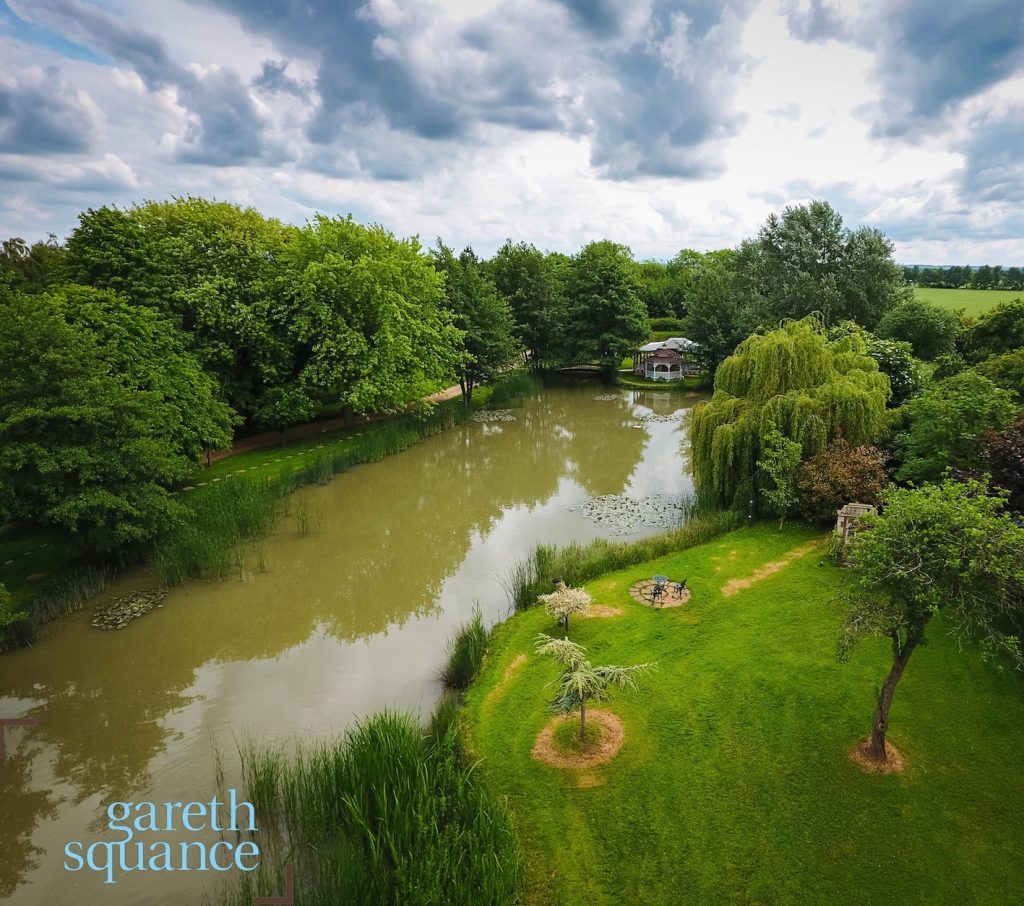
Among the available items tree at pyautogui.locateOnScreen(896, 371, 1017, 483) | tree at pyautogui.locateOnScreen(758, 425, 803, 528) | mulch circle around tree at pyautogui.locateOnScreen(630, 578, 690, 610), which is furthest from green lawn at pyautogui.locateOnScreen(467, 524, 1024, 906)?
tree at pyautogui.locateOnScreen(896, 371, 1017, 483)

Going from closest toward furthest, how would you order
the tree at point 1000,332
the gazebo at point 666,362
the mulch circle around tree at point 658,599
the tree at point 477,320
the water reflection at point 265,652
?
the water reflection at point 265,652 < the mulch circle around tree at point 658,599 < the tree at point 1000,332 < the tree at point 477,320 < the gazebo at point 666,362

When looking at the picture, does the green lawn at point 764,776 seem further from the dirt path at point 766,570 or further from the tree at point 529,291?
the tree at point 529,291

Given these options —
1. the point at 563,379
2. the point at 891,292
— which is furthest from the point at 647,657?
the point at 563,379

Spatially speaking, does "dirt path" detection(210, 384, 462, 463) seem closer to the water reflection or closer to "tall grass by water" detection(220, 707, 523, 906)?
the water reflection

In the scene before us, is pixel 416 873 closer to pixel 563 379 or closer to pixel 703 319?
pixel 703 319

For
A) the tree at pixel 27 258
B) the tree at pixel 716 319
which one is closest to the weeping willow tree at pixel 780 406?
the tree at pixel 716 319

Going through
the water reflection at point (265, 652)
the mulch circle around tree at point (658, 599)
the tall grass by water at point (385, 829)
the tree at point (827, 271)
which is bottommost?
the water reflection at point (265, 652)

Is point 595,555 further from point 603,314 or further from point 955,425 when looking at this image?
point 603,314
